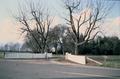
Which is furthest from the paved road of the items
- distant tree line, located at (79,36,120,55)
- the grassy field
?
distant tree line, located at (79,36,120,55)

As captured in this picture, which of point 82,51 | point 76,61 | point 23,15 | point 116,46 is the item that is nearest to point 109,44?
point 116,46

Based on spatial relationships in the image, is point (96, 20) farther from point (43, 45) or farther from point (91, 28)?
point (43, 45)

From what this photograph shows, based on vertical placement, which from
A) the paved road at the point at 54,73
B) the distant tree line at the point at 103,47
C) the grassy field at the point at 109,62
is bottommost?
the paved road at the point at 54,73

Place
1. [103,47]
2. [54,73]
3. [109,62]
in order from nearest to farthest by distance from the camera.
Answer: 1. [54,73]
2. [109,62]
3. [103,47]

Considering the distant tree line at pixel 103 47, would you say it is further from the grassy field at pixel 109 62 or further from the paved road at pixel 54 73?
the paved road at pixel 54 73

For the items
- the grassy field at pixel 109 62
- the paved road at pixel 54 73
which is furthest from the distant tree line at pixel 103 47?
the paved road at pixel 54 73

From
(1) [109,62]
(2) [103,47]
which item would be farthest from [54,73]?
(2) [103,47]

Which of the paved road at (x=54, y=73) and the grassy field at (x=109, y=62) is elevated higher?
the grassy field at (x=109, y=62)

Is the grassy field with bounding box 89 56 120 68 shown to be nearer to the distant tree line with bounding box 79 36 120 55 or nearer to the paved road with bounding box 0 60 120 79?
the paved road with bounding box 0 60 120 79

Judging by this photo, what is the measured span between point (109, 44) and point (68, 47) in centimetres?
1540

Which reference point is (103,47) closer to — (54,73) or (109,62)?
(109,62)

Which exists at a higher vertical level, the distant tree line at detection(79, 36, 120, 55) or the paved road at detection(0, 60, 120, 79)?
the distant tree line at detection(79, 36, 120, 55)

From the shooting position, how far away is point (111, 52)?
68.2 m

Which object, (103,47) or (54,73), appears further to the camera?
(103,47)
